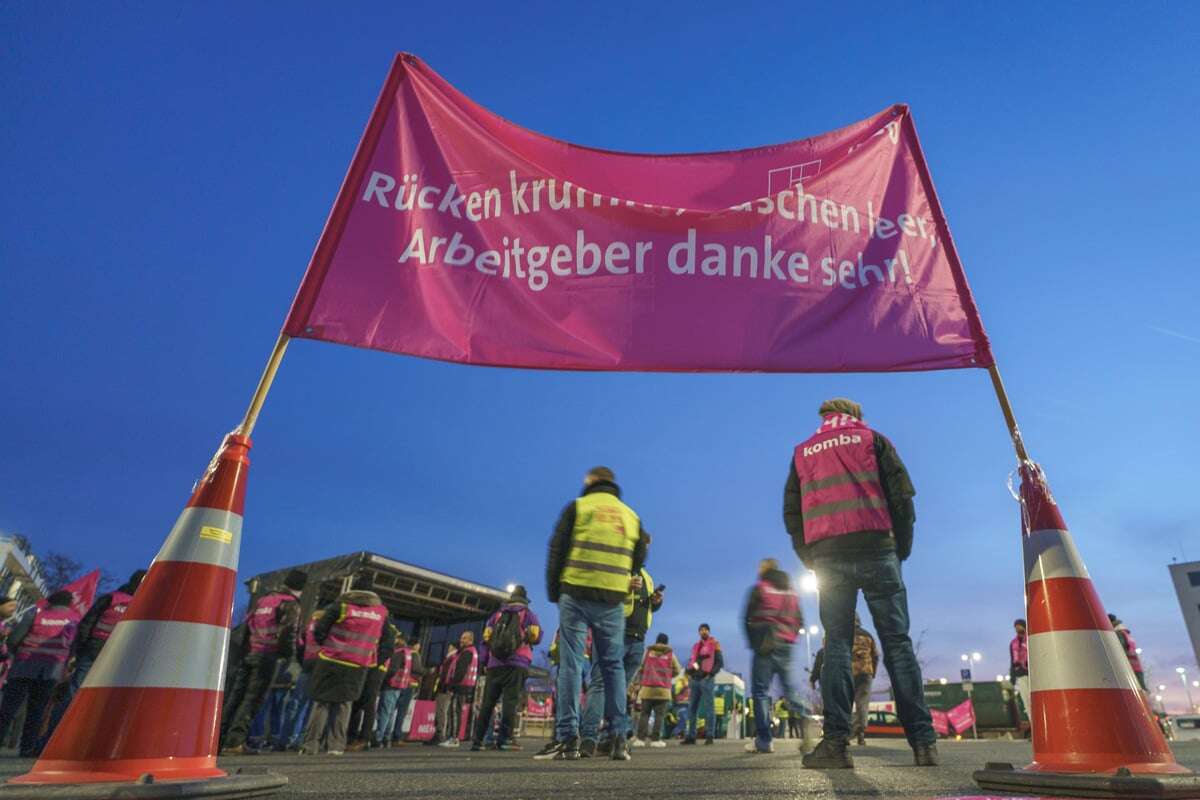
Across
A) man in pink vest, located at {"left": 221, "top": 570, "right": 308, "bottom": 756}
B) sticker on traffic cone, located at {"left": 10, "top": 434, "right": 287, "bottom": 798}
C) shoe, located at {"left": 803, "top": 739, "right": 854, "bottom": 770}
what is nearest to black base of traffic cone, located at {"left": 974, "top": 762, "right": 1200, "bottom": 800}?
shoe, located at {"left": 803, "top": 739, "right": 854, "bottom": 770}

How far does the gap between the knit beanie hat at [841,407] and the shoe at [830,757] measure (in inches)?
78.7

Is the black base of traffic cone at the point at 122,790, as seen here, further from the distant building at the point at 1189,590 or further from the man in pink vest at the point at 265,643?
the distant building at the point at 1189,590

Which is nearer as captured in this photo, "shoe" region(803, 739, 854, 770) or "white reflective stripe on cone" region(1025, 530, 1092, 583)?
"white reflective stripe on cone" region(1025, 530, 1092, 583)

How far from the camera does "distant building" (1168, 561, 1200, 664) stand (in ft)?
255

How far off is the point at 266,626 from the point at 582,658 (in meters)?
4.57

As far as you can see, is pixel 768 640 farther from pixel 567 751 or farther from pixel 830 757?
pixel 830 757

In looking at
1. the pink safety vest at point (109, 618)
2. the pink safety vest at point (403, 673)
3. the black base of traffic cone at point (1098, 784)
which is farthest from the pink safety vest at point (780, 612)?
the pink safety vest at point (109, 618)

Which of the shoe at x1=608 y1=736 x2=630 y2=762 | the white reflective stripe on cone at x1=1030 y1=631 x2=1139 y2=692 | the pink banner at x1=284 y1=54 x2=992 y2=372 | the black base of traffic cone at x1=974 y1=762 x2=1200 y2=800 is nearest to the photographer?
the black base of traffic cone at x1=974 y1=762 x2=1200 y2=800

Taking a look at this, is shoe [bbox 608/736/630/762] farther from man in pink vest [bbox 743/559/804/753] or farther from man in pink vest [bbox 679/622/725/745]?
man in pink vest [bbox 679/622/725/745]

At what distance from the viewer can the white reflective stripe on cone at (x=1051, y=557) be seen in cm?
264

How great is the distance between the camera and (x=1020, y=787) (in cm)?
229

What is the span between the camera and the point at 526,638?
8305mm

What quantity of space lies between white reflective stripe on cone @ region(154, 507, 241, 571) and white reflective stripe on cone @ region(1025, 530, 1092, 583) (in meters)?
2.88

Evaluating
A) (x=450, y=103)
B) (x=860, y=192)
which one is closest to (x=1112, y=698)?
(x=860, y=192)
